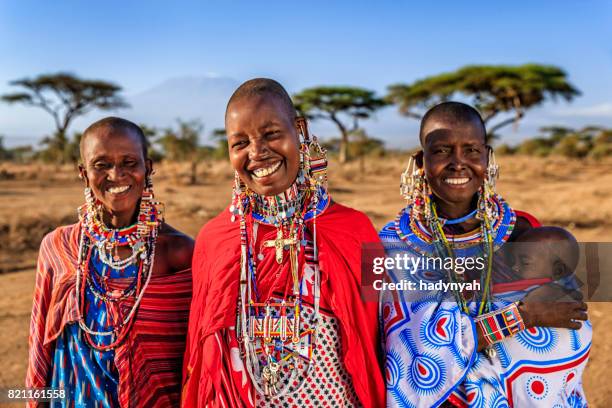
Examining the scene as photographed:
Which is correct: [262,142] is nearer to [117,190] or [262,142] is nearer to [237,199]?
[237,199]

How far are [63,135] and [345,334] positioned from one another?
28.3m

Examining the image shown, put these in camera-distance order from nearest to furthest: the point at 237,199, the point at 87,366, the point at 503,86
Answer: the point at 237,199
the point at 87,366
the point at 503,86

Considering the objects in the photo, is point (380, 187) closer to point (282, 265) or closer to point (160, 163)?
point (160, 163)

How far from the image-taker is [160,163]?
1033 inches

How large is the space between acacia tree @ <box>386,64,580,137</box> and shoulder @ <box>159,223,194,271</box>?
Answer: 74.0 ft

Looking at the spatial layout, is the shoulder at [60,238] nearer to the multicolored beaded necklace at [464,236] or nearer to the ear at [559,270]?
the multicolored beaded necklace at [464,236]

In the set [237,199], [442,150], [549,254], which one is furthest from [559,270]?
[237,199]

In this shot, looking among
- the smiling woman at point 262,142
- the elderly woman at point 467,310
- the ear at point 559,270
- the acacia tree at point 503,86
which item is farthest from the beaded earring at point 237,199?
the acacia tree at point 503,86

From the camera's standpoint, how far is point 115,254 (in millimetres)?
2438

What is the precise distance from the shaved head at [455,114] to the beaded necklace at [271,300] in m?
0.59

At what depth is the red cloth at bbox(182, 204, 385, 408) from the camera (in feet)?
6.68

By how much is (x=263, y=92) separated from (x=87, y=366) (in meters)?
1.38

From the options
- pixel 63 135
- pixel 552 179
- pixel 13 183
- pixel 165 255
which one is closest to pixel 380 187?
pixel 552 179

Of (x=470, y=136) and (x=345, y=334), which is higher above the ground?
(x=470, y=136)
